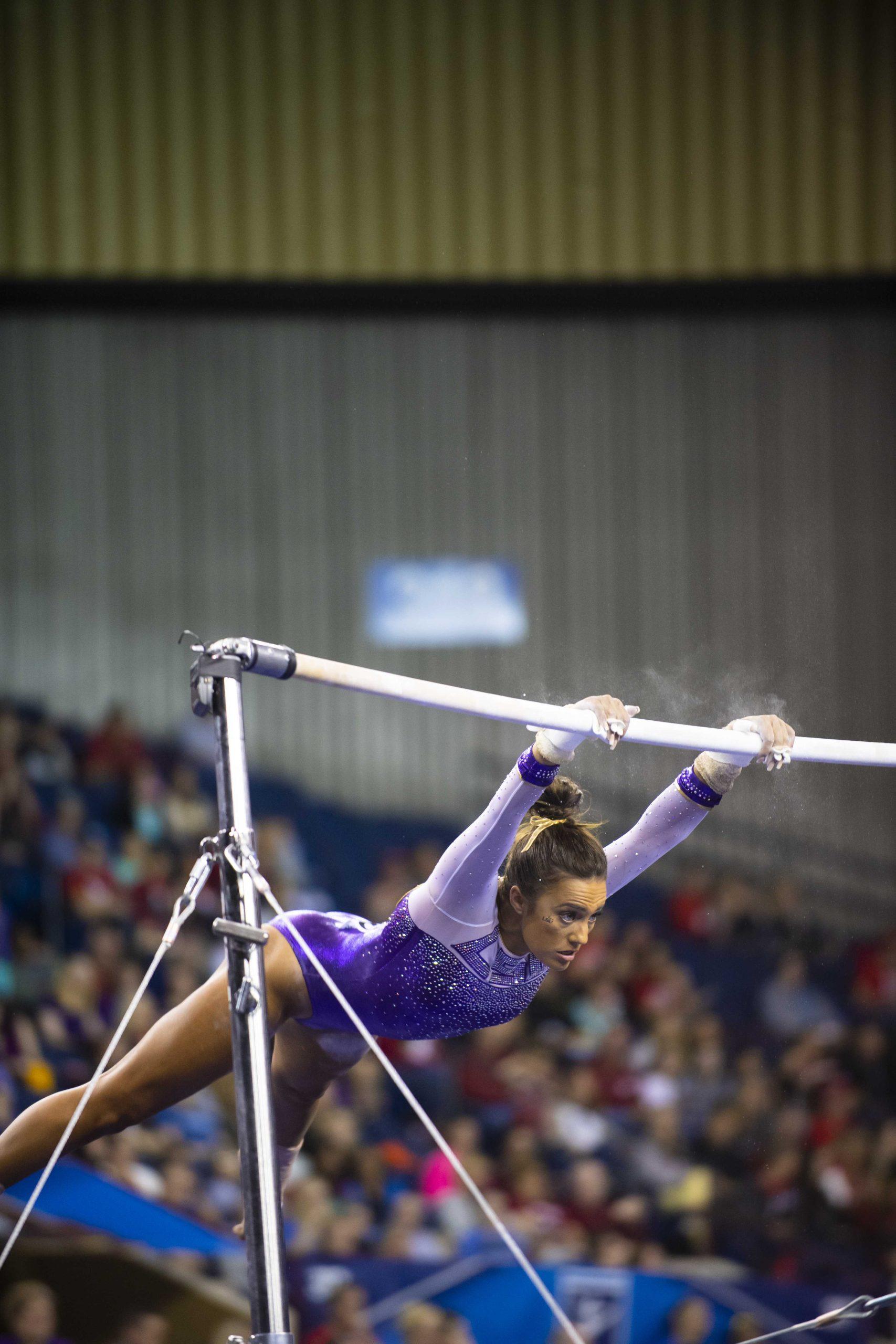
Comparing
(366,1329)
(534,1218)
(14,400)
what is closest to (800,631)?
(366,1329)

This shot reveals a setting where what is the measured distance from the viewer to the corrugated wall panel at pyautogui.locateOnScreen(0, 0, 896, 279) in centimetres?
700

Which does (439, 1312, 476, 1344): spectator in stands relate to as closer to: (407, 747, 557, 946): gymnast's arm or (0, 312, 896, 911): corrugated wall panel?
(407, 747, 557, 946): gymnast's arm

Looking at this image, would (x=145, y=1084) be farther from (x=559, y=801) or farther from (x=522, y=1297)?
(x=522, y=1297)

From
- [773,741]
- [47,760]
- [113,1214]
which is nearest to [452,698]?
[773,741]

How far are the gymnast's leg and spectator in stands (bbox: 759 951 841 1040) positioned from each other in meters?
5.27

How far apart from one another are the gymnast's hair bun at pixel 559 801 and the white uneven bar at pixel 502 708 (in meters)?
0.22

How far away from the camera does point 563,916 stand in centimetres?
218

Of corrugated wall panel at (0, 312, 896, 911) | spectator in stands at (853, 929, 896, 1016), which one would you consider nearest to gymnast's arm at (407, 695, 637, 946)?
spectator in stands at (853, 929, 896, 1016)

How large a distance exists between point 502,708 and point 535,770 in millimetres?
113

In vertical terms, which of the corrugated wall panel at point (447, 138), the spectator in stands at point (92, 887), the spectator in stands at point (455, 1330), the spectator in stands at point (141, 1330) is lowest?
the spectator in stands at point (455, 1330)

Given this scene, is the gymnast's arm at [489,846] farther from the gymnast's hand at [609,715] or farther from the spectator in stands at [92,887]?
the spectator in stands at [92,887]

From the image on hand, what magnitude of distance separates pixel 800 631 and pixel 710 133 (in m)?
4.76

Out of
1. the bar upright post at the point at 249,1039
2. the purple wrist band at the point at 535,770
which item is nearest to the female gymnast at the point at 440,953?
the purple wrist band at the point at 535,770

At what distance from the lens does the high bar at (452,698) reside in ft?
6.42
